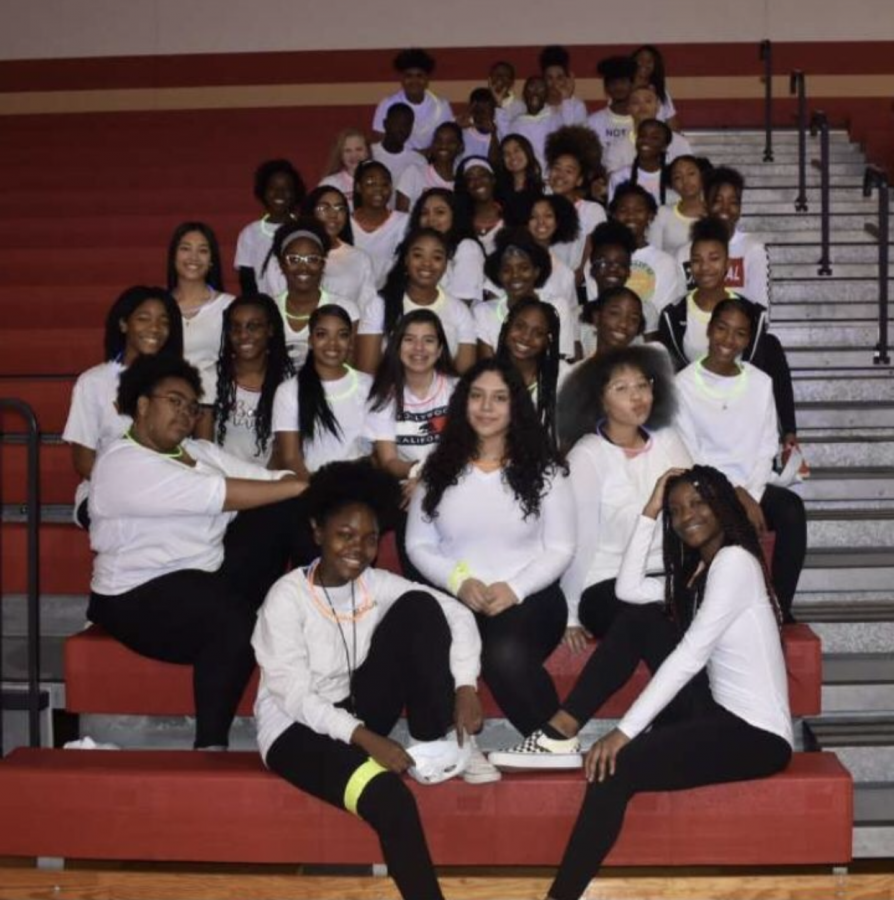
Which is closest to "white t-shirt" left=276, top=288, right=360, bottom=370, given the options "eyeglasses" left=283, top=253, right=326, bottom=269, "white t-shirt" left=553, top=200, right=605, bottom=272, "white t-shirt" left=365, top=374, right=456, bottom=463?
"eyeglasses" left=283, top=253, right=326, bottom=269

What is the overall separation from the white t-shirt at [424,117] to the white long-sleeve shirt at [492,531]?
14.6 ft

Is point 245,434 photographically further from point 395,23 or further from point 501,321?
point 395,23

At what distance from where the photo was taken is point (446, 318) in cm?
577

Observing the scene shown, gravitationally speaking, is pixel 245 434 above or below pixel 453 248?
below

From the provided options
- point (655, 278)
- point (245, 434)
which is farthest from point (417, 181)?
point (245, 434)

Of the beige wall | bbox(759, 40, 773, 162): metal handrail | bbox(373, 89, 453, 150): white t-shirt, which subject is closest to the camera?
bbox(373, 89, 453, 150): white t-shirt

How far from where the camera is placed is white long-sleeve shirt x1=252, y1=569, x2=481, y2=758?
4.21m

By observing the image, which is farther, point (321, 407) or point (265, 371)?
point (265, 371)

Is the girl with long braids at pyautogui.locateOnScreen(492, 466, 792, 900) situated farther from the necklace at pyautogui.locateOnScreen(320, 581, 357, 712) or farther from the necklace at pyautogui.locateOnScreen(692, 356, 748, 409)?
the necklace at pyautogui.locateOnScreen(692, 356, 748, 409)

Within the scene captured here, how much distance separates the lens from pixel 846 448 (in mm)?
6289

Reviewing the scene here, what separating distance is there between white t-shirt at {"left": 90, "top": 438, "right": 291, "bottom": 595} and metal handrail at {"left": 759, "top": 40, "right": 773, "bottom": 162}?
17.9ft

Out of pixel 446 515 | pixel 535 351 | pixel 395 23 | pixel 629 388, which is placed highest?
pixel 395 23

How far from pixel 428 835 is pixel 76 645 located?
115 cm

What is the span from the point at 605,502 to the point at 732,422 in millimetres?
574
